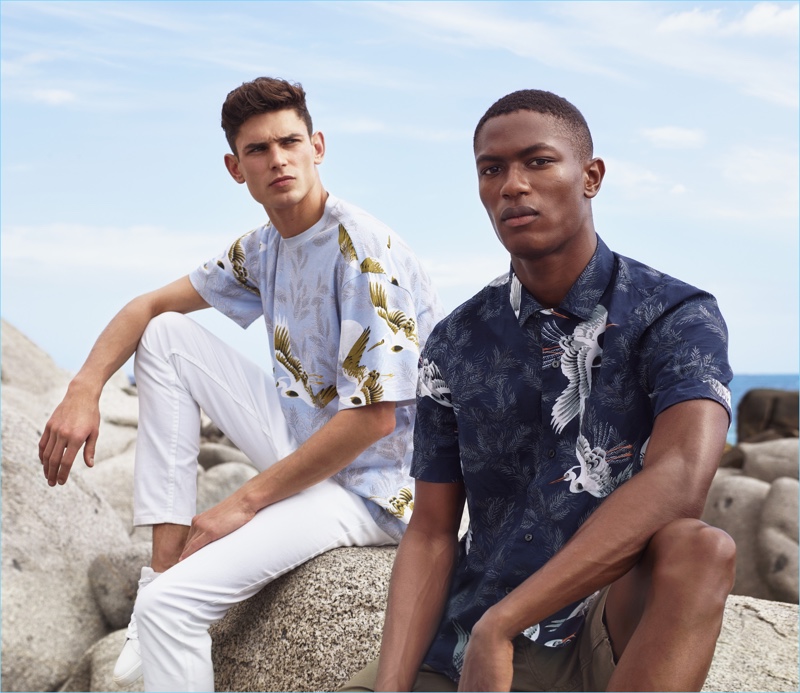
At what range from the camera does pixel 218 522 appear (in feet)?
13.6

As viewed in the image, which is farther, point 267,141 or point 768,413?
point 768,413

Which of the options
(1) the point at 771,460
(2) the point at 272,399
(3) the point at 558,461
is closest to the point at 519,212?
(3) the point at 558,461

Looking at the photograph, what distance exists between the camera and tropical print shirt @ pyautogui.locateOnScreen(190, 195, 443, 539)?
4.09 metres

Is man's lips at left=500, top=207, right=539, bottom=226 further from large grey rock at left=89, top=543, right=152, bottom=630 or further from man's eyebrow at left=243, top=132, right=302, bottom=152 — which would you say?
large grey rock at left=89, top=543, right=152, bottom=630

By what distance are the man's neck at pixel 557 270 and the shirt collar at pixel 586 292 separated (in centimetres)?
2

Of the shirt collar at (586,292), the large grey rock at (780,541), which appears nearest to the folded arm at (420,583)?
the shirt collar at (586,292)

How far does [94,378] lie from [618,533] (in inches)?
117

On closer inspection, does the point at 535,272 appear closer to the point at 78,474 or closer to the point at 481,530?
the point at 481,530

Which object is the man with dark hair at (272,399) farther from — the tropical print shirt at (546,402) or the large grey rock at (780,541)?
the large grey rock at (780,541)

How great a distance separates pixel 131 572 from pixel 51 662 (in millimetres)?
706

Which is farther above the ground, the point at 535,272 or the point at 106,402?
the point at 535,272

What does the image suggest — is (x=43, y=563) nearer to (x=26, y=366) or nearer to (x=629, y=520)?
(x=629, y=520)

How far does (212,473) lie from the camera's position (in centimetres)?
1005

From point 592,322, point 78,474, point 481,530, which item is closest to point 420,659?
point 481,530
